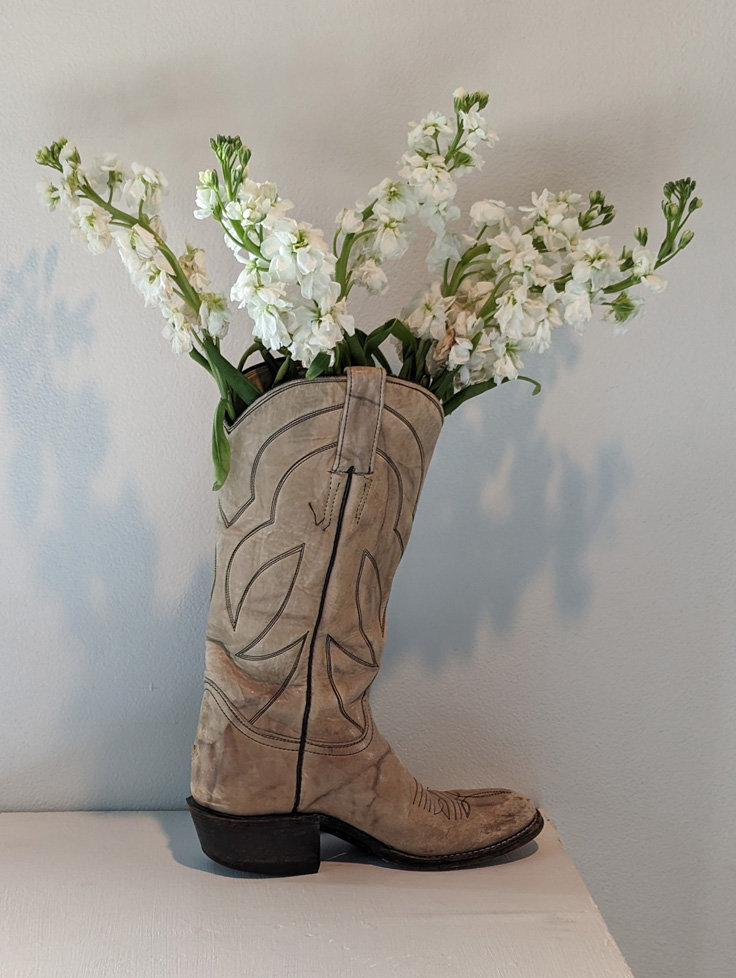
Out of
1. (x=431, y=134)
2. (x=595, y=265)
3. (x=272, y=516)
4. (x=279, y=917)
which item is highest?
(x=431, y=134)

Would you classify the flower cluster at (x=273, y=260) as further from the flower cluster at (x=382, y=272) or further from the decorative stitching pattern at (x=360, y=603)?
the decorative stitching pattern at (x=360, y=603)

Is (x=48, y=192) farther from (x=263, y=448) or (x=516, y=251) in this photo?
(x=516, y=251)

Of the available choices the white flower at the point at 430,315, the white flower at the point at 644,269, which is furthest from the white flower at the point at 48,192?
the white flower at the point at 644,269

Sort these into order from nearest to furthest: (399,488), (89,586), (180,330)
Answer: (180,330), (399,488), (89,586)

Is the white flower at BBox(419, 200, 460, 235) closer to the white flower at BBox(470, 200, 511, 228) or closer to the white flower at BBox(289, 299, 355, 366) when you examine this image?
the white flower at BBox(470, 200, 511, 228)

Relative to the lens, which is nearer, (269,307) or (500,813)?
(269,307)

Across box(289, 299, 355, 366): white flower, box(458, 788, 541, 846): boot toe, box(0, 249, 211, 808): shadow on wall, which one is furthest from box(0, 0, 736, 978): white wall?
box(289, 299, 355, 366): white flower

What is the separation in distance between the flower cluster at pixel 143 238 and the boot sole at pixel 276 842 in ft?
1.87

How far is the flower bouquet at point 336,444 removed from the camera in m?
0.94

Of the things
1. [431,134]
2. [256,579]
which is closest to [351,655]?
[256,579]

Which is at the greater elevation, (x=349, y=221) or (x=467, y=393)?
(x=349, y=221)

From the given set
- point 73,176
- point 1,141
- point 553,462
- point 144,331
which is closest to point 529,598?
point 553,462

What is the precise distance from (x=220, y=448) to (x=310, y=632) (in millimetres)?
248

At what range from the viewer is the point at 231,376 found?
0.97 m
